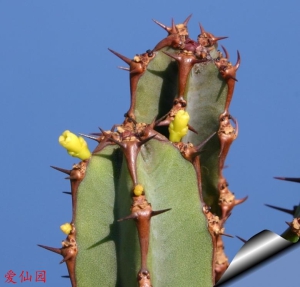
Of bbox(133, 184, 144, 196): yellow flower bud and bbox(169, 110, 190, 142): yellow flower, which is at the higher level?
bbox(169, 110, 190, 142): yellow flower

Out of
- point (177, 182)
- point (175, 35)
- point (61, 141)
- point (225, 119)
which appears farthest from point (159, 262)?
point (175, 35)

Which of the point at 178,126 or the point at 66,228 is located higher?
the point at 178,126

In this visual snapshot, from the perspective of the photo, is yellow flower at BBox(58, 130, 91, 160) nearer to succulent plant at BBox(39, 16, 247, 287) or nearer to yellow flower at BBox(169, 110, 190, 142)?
succulent plant at BBox(39, 16, 247, 287)

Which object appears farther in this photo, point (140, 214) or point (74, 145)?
point (74, 145)

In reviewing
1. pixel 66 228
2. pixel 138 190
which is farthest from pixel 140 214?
pixel 66 228

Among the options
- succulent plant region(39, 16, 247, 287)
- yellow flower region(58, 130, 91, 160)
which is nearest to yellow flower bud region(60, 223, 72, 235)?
succulent plant region(39, 16, 247, 287)

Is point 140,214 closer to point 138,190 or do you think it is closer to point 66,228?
point 138,190
